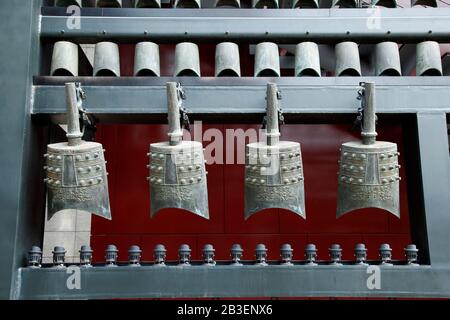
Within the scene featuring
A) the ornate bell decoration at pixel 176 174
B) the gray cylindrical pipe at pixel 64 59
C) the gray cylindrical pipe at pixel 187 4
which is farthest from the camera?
the gray cylindrical pipe at pixel 187 4

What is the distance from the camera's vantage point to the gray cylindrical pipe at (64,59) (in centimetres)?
454

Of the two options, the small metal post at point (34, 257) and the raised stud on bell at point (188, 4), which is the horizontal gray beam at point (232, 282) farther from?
the raised stud on bell at point (188, 4)

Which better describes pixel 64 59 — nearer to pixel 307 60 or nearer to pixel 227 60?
pixel 227 60

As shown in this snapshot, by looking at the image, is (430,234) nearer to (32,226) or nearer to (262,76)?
(262,76)

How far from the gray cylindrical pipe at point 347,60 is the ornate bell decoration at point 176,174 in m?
1.34

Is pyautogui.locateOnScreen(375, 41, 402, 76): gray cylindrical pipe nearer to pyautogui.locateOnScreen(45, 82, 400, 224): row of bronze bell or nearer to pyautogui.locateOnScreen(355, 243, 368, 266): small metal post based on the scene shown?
pyautogui.locateOnScreen(45, 82, 400, 224): row of bronze bell

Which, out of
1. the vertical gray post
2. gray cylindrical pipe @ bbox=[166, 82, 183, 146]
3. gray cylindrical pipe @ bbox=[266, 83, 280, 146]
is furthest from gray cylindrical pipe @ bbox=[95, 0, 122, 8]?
the vertical gray post

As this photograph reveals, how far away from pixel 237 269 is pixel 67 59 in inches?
80.4

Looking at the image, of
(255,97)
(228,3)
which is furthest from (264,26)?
(255,97)

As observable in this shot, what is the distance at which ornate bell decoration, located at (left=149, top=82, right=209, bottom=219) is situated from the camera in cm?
398

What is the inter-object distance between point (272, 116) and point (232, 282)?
3.83 ft

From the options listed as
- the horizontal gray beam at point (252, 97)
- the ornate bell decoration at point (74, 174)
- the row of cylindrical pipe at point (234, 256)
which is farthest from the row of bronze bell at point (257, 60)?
the row of cylindrical pipe at point (234, 256)

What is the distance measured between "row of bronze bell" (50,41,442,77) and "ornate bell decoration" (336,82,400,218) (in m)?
0.56

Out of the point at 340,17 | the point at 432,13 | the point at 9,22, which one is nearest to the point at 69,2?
the point at 9,22
